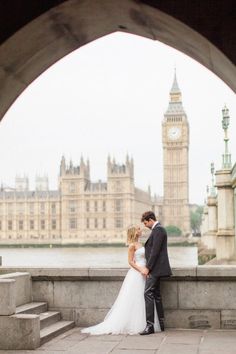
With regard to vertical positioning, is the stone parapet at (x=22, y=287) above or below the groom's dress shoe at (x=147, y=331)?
above

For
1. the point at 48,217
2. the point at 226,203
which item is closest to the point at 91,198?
the point at 48,217

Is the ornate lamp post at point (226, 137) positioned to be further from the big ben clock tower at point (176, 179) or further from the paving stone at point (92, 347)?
the big ben clock tower at point (176, 179)

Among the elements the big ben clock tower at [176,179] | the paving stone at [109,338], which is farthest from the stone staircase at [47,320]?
the big ben clock tower at [176,179]

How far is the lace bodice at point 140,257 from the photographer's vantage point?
7.32 metres

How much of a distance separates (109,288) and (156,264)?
102 cm

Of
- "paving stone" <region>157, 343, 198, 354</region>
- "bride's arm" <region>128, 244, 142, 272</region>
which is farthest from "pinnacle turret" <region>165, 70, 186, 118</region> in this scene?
"paving stone" <region>157, 343, 198, 354</region>

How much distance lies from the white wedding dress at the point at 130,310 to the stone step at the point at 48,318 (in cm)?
43

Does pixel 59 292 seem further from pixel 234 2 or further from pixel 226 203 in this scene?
pixel 226 203

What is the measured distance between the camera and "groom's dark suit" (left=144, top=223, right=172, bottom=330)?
6945 mm

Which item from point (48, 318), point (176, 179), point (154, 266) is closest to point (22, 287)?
point (48, 318)

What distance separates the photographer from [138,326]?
23.7 feet

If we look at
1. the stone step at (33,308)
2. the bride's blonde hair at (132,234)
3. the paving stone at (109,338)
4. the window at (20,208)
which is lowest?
the paving stone at (109,338)

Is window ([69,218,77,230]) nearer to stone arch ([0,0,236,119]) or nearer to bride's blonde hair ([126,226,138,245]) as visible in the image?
bride's blonde hair ([126,226,138,245])

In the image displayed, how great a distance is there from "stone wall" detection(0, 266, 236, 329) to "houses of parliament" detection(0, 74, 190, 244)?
381 feet
